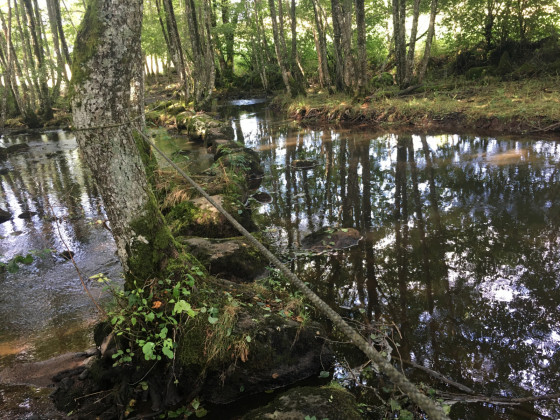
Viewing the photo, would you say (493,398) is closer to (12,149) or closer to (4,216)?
(4,216)

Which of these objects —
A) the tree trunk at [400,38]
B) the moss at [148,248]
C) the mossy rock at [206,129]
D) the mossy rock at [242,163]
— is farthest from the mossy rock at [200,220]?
the tree trunk at [400,38]

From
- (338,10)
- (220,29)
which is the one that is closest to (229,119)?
(220,29)

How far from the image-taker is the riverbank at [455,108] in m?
11.4

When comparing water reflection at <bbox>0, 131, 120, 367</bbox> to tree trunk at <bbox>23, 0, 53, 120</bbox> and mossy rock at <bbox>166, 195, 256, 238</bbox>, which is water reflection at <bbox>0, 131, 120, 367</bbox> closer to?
mossy rock at <bbox>166, 195, 256, 238</bbox>

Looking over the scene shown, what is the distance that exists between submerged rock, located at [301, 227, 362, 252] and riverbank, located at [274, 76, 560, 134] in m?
8.64

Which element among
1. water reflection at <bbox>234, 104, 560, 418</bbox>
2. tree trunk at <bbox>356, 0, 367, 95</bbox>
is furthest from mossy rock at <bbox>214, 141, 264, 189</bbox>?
tree trunk at <bbox>356, 0, 367, 95</bbox>

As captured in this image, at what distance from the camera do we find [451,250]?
5.30 m

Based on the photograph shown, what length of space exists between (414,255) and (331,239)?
125cm

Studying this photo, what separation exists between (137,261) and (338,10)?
16.2 meters

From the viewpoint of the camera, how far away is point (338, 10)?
16062 mm

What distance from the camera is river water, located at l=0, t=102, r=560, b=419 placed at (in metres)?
3.48

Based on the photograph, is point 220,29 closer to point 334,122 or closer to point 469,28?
point 334,122

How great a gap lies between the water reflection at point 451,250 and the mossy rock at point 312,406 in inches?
43.8

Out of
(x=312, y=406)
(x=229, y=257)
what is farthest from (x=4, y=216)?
(x=312, y=406)
